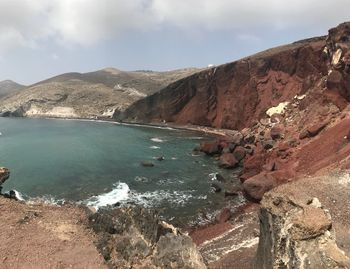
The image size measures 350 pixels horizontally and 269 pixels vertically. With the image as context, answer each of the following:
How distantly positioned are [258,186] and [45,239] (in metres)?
24.0

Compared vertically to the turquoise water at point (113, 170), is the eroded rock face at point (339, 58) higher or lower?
higher

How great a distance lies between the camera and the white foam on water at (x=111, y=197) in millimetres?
40088

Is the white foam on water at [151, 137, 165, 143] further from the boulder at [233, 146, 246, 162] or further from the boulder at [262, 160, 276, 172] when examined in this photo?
the boulder at [262, 160, 276, 172]

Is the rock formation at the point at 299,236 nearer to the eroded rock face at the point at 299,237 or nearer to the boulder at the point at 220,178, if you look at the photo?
the eroded rock face at the point at 299,237

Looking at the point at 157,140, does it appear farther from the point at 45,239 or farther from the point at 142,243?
the point at 142,243

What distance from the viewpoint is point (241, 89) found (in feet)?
316

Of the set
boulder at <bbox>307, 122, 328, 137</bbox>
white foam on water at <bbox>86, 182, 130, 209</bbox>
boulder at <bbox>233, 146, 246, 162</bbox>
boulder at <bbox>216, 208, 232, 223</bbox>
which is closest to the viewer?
boulder at <bbox>216, 208, 232, 223</bbox>

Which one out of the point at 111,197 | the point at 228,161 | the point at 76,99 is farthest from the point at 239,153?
the point at 76,99

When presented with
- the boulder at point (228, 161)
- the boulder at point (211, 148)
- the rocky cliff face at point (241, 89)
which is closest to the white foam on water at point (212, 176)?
the boulder at point (228, 161)

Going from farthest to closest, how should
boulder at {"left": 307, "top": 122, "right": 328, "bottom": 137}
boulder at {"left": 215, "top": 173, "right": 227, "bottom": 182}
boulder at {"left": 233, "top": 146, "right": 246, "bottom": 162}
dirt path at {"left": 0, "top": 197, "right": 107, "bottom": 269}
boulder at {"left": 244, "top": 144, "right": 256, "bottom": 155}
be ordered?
boulder at {"left": 244, "top": 144, "right": 256, "bottom": 155} → boulder at {"left": 233, "top": 146, "right": 246, "bottom": 162} → boulder at {"left": 215, "top": 173, "right": 227, "bottom": 182} → boulder at {"left": 307, "top": 122, "right": 328, "bottom": 137} → dirt path at {"left": 0, "top": 197, "right": 107, "bottom": 269}

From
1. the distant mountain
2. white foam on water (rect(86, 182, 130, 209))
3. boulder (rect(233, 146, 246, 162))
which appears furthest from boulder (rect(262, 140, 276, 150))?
the distant mountain

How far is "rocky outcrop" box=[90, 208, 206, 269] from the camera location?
17.1m

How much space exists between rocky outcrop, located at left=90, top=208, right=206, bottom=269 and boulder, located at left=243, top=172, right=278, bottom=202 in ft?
69.4

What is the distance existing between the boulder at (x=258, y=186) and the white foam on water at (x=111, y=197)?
12.6 m
